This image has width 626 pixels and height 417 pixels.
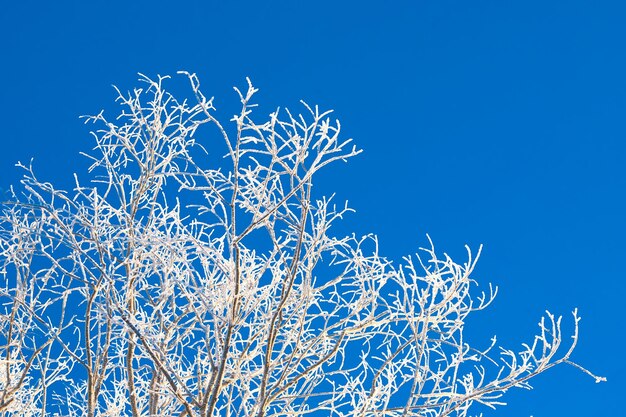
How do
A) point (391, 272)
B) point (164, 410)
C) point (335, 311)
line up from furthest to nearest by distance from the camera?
point (164, 410)
point (335, 311)
point (391, 272)

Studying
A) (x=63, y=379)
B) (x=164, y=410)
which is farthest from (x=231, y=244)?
(x=63, y=379)

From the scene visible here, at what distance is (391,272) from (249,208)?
2.64 feet

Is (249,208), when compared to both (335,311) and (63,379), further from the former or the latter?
(63,379)

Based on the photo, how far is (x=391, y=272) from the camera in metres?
3.45

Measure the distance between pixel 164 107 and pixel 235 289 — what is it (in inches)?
58.2

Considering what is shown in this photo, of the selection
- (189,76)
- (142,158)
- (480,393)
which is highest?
(142,158)

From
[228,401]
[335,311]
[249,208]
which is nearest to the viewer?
[249,208]

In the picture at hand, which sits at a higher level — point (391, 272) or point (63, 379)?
point (63, 379)

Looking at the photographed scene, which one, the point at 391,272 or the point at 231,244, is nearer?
the point at 231,244

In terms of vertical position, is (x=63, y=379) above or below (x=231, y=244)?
above

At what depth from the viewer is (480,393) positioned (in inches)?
138

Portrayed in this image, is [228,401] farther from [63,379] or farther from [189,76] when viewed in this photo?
[189,76]

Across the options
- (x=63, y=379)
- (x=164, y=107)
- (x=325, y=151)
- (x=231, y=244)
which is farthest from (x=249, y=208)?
(x=63, y=379)

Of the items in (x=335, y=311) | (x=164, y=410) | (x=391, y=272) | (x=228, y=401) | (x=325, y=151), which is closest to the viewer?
(x=325, y=151)
